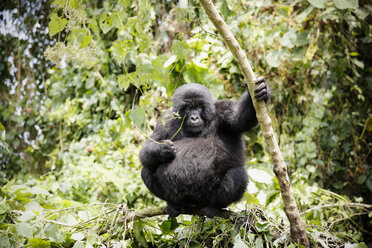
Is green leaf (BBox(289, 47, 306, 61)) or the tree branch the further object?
green leaf (BBox(289, 47, 306, 61))

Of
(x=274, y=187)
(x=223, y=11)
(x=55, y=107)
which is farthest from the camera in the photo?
(x=55, y=107)

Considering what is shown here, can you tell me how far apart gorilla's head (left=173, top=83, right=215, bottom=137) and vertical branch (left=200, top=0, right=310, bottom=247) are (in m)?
0.82

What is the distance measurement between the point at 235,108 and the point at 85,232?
A: 161 centimetres

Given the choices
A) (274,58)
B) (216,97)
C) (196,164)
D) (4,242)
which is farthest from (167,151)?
(274,58)

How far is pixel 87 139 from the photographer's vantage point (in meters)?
5.67

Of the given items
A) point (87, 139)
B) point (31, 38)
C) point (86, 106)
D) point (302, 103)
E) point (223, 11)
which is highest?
point (31, 38)

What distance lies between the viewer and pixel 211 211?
2715mm

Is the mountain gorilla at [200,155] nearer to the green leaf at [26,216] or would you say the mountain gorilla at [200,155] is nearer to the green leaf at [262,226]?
the green leaf at [262,226]

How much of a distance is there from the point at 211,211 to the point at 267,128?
0.88 m

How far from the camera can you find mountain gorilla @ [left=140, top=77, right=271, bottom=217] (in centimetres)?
277

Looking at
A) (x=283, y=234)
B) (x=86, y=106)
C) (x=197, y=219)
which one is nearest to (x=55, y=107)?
(x=86, y=106)

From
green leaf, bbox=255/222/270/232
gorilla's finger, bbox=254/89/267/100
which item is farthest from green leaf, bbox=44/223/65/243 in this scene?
gorilla's finger, bbox=254/89/267/100

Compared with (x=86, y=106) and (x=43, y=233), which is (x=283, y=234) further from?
(x=86, y=106)

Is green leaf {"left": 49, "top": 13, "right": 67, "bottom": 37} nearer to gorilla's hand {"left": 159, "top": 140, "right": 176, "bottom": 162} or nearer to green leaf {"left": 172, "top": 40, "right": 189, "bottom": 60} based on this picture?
green leaf {"left": 172, "top": 40, "right": 189, "bottom": 60}
